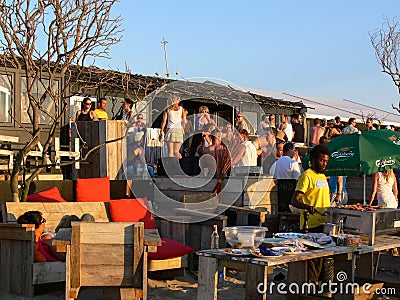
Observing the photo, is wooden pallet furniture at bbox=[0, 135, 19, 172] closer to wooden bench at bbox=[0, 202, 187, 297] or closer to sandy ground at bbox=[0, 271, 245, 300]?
wooden bench at bbox=[0, 202, 187, 297]

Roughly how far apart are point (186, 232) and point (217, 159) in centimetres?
237

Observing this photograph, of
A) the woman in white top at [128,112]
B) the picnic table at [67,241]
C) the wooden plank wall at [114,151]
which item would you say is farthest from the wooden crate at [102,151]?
the picnic table at [67,241]

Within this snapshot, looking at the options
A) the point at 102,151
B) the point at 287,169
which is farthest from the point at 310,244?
the point at 102,151

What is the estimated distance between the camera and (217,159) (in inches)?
410

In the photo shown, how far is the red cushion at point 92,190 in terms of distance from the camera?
891 cm

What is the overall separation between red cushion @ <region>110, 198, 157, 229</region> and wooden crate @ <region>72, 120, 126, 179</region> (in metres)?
2.76

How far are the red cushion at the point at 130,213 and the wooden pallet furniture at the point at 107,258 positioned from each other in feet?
8.00

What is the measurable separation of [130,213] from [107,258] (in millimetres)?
2592

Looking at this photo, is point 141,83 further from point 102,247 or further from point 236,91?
point 102,247

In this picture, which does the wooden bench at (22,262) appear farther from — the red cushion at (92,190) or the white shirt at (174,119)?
the white shirt at (174,119)

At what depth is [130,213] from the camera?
8.20 metres

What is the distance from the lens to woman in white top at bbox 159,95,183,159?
11.9 m

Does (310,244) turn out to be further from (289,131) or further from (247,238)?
(289,131)

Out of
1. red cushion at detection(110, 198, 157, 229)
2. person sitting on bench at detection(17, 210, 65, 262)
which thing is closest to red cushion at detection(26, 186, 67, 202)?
red cushion at detection(110, 198, 157, 229)
